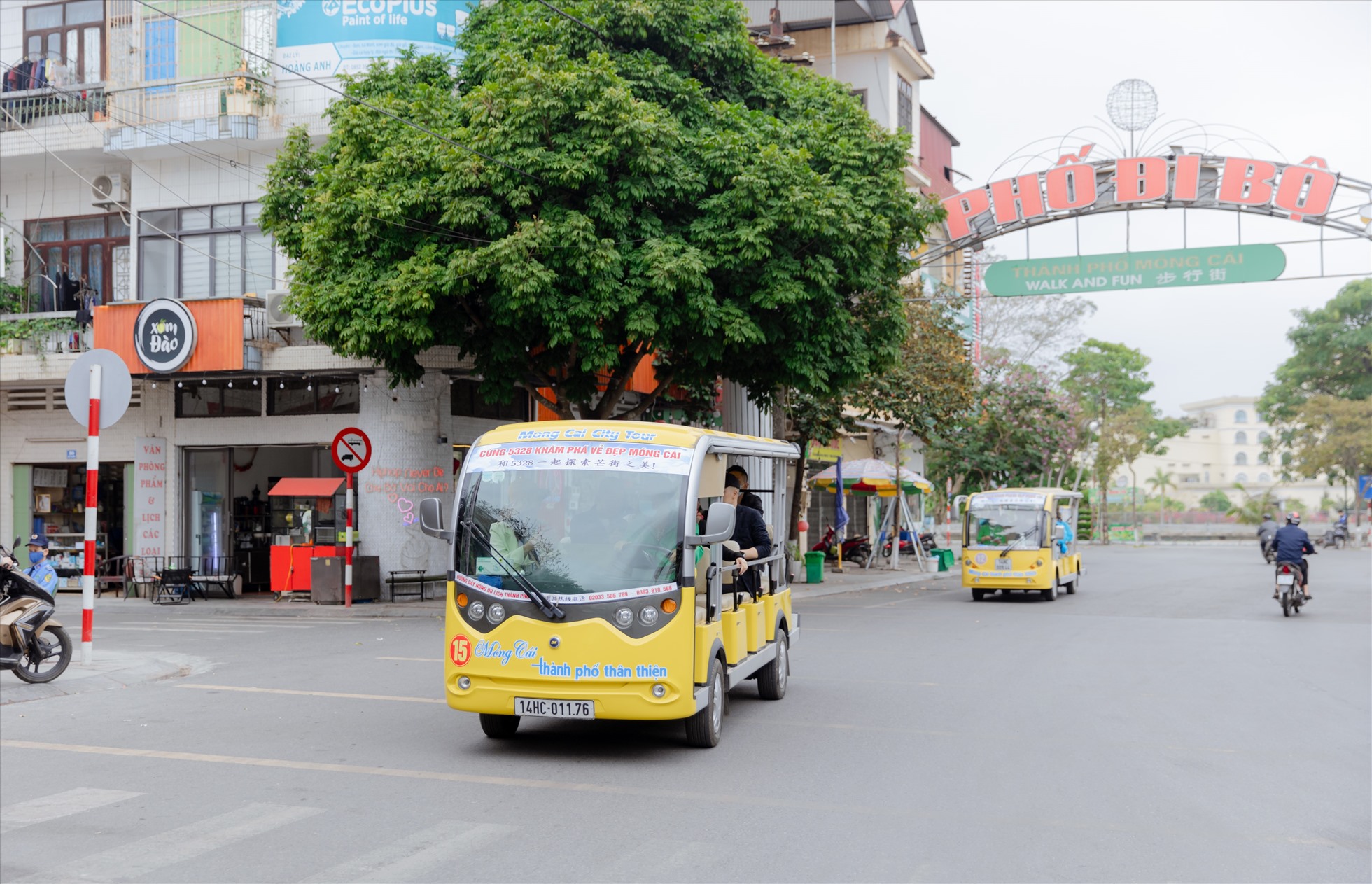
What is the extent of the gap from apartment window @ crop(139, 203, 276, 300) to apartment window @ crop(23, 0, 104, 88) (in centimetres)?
443

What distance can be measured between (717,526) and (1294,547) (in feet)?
53.9

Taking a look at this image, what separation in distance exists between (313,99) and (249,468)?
7796mm

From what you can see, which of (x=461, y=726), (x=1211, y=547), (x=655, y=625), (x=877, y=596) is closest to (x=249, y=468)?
(x=877, y=596)

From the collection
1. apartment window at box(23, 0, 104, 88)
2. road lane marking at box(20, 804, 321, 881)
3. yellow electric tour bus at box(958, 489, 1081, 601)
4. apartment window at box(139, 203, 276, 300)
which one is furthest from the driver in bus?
apartment window at box(23, 0, 104, 88)

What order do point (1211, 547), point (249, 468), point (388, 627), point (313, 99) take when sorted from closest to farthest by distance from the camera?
point (388, 627), point (313, 99), point (249, 468), point (1211, 547)

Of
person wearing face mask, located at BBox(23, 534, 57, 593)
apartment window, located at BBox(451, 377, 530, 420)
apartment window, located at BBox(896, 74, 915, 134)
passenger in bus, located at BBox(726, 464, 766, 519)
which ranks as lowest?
person wearing face mask, located at BBox(23, 534, 57, 593)

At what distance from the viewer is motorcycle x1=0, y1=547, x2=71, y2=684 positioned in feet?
36.3

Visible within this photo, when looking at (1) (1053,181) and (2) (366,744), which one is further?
(1) (1053,181)

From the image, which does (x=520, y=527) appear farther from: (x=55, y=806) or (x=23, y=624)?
(x=23, y=624)

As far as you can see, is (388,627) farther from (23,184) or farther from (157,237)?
(23,184)

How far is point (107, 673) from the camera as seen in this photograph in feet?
40.3

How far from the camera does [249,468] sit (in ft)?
83.6

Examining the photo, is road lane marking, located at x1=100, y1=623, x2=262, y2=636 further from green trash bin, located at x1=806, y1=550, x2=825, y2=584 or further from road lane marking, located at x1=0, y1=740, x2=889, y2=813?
green trash bin, located at x1=806, y1=550, x2=825, y2=584

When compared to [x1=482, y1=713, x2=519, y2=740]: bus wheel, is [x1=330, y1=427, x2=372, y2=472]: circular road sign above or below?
above
